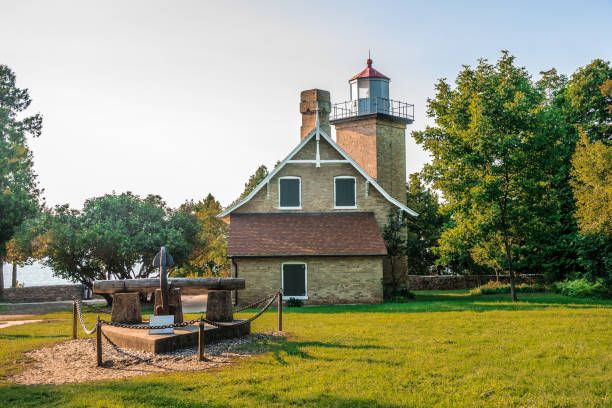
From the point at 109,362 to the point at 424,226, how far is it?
112 feet

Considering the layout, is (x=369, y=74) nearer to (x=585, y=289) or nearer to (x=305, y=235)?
(x=305, y=235)

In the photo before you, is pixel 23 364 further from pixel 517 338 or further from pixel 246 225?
pixel 246 225

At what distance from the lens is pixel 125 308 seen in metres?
13.6

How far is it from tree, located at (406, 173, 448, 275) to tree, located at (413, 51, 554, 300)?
55.6 feet

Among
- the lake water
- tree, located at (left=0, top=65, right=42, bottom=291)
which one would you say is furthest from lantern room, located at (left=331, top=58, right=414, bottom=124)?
the lake water

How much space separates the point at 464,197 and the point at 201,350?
1611cm

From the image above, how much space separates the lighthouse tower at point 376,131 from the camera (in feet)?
100.0

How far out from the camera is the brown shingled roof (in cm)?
2438

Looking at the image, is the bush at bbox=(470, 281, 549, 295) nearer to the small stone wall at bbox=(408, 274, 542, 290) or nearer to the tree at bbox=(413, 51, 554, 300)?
the small stone wall at bbox=(408, 274, 542, 290)

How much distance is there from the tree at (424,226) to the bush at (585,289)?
1302cm

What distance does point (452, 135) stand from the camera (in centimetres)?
2467

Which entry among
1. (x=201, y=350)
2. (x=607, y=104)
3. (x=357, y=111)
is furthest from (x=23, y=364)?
(x=607, y=104)

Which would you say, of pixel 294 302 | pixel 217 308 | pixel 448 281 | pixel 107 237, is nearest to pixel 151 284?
pixel 217 308

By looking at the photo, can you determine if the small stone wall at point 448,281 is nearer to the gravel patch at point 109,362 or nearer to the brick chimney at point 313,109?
the brick chimney at point 313,109
